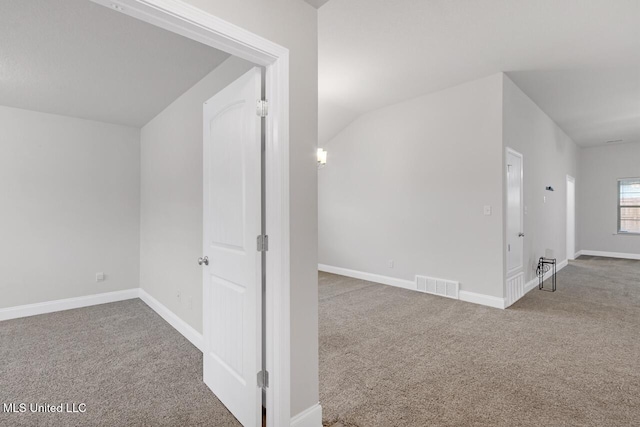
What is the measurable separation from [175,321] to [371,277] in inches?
125

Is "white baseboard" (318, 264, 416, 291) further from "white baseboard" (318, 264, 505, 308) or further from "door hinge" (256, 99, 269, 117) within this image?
"door hinge" (256, 99, 269, 117)

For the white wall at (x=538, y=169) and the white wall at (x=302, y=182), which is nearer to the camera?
the white wall at (x=302, y=182)

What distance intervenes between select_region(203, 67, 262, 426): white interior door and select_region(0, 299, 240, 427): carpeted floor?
25 centimetres

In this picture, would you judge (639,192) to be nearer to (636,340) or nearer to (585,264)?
(585,264)

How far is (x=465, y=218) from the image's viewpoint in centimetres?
415

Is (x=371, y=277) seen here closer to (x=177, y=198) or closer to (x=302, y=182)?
(x=177, y=198)

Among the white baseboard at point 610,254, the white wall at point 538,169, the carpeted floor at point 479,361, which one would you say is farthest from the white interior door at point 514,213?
the white baseboard at point 610,254

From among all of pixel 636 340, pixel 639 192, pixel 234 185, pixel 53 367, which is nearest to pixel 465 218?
pixel 636 340

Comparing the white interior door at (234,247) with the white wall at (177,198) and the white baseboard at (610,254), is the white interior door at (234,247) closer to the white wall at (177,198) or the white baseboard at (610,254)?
the white wall at (177,198)

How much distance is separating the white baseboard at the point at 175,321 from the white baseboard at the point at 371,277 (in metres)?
3.11

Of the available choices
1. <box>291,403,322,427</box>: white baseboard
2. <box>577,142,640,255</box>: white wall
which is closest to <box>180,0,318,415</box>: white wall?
<box>291,403,322,427</box>: white baseboard

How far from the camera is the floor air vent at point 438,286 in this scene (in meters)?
4.21

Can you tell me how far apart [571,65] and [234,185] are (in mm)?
4103

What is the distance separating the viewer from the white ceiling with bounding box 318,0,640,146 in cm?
256
